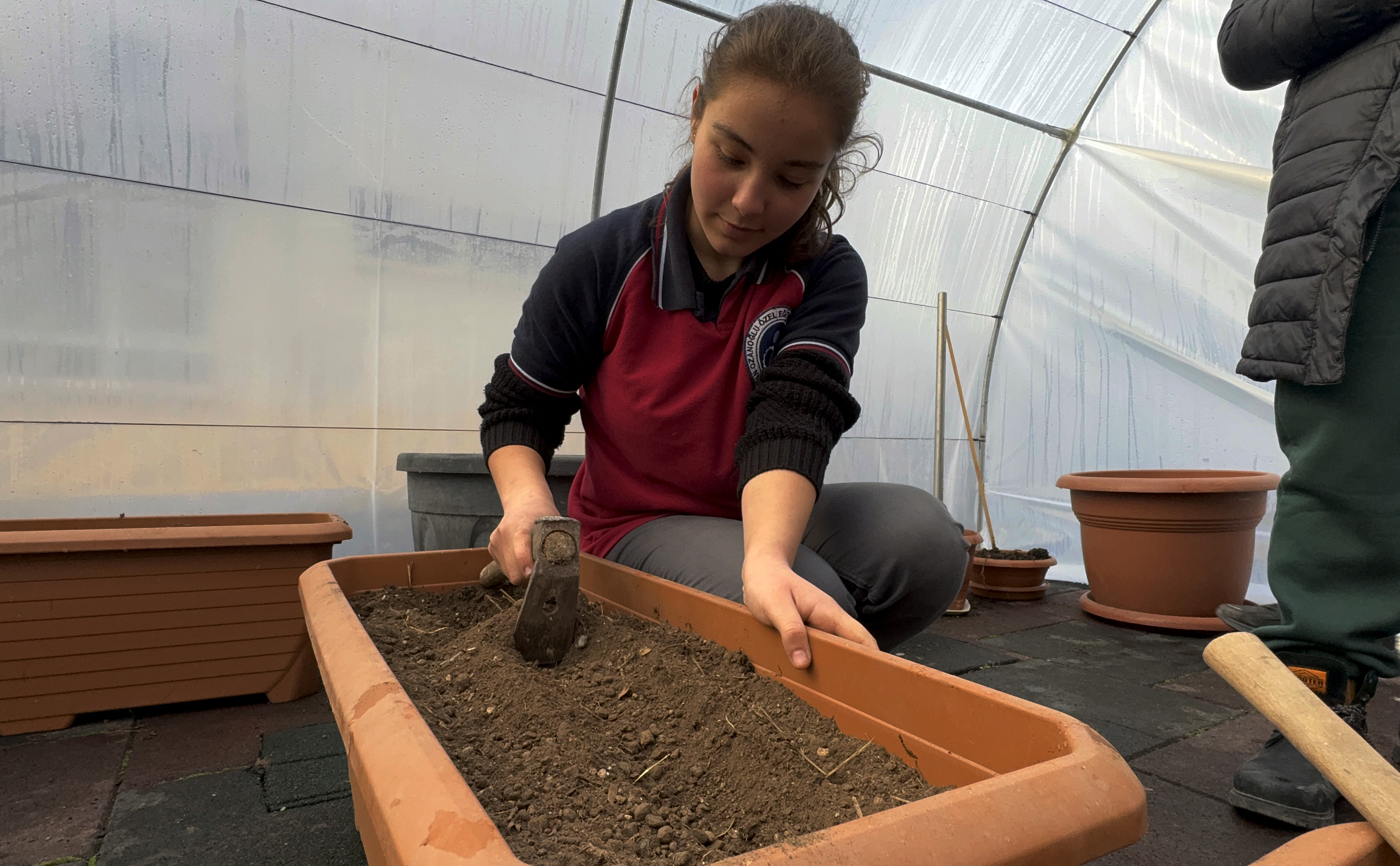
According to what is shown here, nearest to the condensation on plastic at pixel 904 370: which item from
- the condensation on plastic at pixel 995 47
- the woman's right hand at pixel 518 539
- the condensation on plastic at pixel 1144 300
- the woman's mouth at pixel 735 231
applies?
the condensation on plastic at pixel 1144 300

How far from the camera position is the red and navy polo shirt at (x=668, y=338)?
1245 mm

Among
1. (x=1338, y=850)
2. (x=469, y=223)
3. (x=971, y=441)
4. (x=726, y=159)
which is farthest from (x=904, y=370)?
(x=1338, y=850)

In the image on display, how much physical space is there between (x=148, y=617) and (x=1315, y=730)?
1.96 meters

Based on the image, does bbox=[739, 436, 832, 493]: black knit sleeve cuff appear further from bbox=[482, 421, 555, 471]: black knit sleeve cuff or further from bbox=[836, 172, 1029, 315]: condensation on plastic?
bbox=[836, 172, 1029, 315]: condensation on plastic

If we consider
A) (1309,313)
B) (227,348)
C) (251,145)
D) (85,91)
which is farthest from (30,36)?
(1309,313)

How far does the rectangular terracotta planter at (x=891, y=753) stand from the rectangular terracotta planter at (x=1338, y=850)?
0.07 m

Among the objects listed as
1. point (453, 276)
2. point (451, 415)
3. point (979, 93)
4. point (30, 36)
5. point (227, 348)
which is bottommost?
point (451, 415)

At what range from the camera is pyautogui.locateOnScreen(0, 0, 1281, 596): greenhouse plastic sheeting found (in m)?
2.15

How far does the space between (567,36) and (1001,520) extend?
10.2 ft

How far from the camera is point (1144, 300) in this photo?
11.5 feet

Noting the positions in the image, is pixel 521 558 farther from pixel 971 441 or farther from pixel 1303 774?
pixel 971 441

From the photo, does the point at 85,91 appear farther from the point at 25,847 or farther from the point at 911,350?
the point at 911,350

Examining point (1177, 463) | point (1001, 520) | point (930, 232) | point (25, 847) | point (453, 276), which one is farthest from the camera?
point (1001, 520)

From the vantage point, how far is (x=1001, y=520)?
4.06 meters
